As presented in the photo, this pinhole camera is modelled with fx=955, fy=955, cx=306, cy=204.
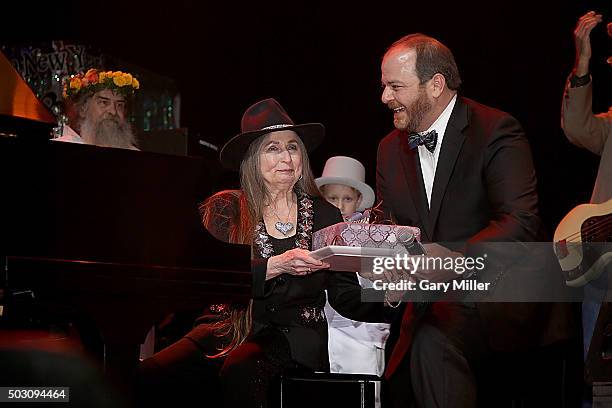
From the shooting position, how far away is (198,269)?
3.27 metres

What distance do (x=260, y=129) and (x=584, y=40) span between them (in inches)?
62.3

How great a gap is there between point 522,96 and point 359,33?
1.27m

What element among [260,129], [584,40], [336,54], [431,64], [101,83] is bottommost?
[260,129]

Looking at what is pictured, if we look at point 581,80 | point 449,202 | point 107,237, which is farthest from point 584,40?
point 107,237

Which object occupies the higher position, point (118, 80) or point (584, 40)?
point (118, 80)

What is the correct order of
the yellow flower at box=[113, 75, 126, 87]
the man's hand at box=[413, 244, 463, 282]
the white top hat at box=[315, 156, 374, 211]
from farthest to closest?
the yellow flower at box=[113, 75, 126, 87] → the white top hat at box=[315, 156, 374, 211] → the man's hand at box=[413, 244, 463, 282]

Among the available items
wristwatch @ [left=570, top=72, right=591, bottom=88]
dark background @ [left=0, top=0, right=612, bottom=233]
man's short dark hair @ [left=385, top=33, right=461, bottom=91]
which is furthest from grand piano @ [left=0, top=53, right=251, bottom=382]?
wristwatch @ [left=570, top=72, right=591, bottom=88]

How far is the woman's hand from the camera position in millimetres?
3453

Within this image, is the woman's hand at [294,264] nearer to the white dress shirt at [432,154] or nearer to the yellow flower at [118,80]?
the white dress shirt at [432,154]

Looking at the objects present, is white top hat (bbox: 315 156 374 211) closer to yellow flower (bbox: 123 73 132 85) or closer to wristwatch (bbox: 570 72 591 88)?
yellow flower (bbox: 123 73 132 85)

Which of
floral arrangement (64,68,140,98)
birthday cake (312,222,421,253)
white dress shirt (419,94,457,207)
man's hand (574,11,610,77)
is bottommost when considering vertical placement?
birthday cake (312,222,421,253)

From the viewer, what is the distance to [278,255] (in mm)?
3666

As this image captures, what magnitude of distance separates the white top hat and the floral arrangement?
1.33 m

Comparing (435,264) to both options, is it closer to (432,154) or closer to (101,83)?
(432,154)
